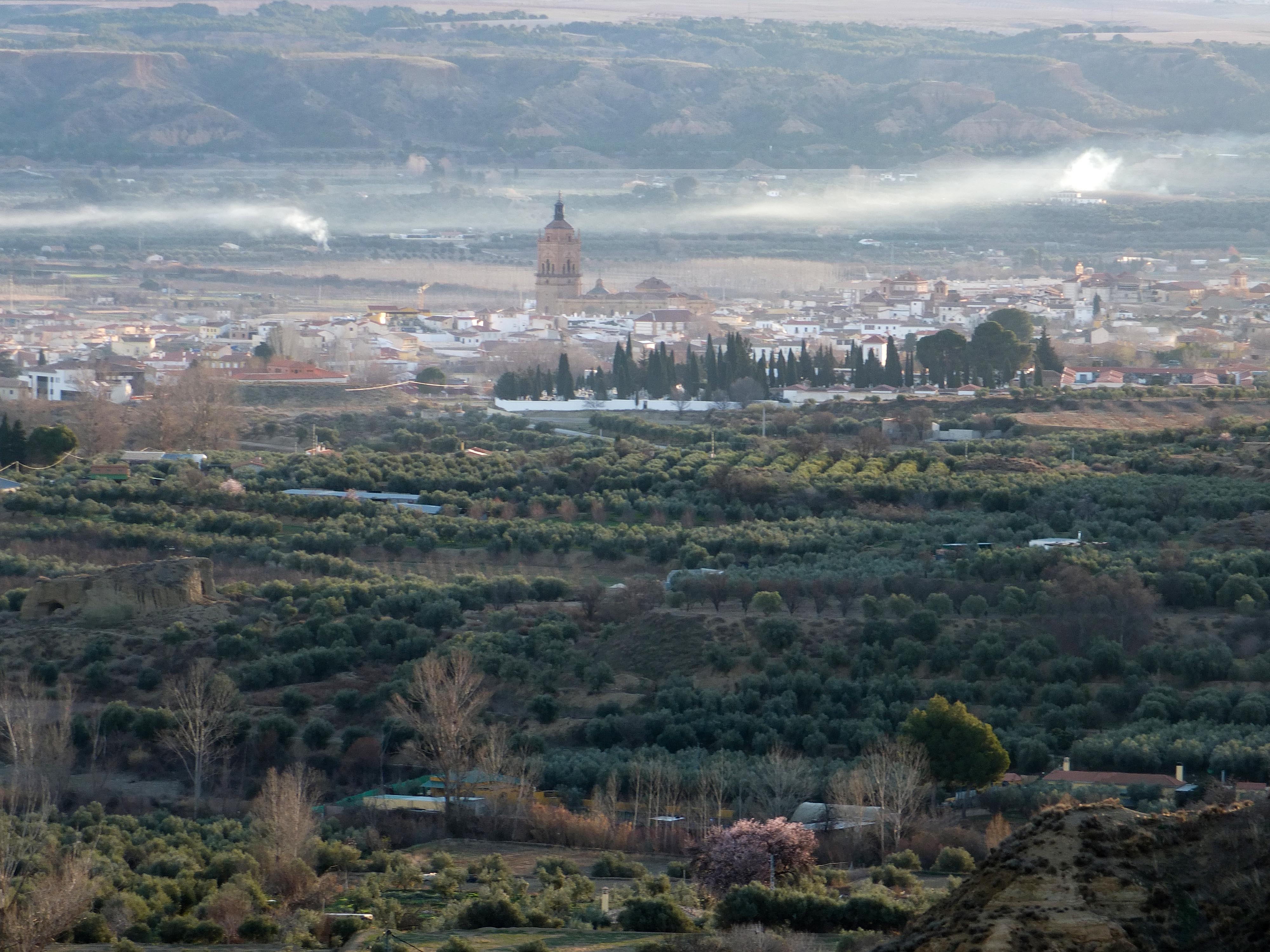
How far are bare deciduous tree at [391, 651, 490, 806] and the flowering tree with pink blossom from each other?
3295 mm

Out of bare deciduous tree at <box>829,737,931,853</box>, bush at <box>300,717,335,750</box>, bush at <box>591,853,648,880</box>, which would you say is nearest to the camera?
bush at <box>591,853,648,880</box>

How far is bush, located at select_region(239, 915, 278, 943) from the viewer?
12164mm

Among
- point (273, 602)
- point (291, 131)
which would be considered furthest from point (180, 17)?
point (273, 602)

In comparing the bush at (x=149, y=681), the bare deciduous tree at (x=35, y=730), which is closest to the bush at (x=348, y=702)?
the bush at (x=149, y=681)

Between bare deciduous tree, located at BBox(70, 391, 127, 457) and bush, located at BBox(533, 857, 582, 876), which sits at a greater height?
bare deciduous tree, located at BBox(70, 391, 127, 457)

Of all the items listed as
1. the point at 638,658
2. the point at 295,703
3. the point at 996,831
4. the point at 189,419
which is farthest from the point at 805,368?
the point at 996,831

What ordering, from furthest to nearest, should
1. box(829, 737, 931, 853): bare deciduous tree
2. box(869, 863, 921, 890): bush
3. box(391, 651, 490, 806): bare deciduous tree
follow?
1. box(391, 651, 490, 806): bare deciduous tree
2. box(829, 737, 931, 853): bare deciduous tree
3. box(869, 863, 921, 890): bush

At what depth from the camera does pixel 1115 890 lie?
809 centimetres

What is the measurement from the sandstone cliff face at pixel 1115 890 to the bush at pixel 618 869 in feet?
18.9

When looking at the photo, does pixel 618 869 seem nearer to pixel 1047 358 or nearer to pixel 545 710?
pixel 545 710

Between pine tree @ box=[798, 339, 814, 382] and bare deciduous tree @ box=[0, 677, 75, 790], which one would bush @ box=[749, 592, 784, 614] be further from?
pine tree @ box=[798, 339, 814, 382]

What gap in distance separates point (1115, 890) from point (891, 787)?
7.17 metres

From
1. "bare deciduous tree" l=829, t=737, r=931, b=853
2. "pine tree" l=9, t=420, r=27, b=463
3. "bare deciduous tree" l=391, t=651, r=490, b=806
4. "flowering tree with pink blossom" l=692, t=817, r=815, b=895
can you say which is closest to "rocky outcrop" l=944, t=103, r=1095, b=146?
"pine tree" l=9, t=420, r=27, b=463

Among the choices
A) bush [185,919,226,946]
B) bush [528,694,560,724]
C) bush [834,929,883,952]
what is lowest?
bush [528,694,560,724]
